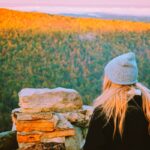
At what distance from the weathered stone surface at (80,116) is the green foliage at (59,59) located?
206cm

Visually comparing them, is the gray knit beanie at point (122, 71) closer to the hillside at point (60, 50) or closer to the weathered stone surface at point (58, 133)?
the weathered stone surface at point (58, 133)

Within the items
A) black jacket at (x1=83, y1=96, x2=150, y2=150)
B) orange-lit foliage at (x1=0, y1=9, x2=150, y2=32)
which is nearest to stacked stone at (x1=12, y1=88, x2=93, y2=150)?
black jacket at (x1=83, y1=96, x2=150, y2=150)

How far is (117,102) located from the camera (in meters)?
2.01

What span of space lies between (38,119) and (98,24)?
3203 mm

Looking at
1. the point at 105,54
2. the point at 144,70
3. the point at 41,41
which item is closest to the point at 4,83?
the point at 41,41

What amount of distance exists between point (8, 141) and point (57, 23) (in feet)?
8.72

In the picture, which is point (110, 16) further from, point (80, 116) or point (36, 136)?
point (36, 136)

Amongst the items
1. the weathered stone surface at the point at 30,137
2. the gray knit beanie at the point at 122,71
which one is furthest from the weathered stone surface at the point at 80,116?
the gray knit beanie at the point at 122,71

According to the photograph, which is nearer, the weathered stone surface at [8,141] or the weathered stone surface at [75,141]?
the weathered stone surface at [75,141]

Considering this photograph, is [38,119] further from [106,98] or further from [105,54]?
[105,54]

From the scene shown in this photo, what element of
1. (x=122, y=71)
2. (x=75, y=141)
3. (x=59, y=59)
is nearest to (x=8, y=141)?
(x=75, y=141)

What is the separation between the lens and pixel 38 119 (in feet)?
13.5

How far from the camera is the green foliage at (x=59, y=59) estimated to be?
22.2 ft

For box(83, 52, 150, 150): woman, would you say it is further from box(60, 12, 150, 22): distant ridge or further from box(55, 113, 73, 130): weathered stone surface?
box(60, 12, 150, 22): distant ridge
